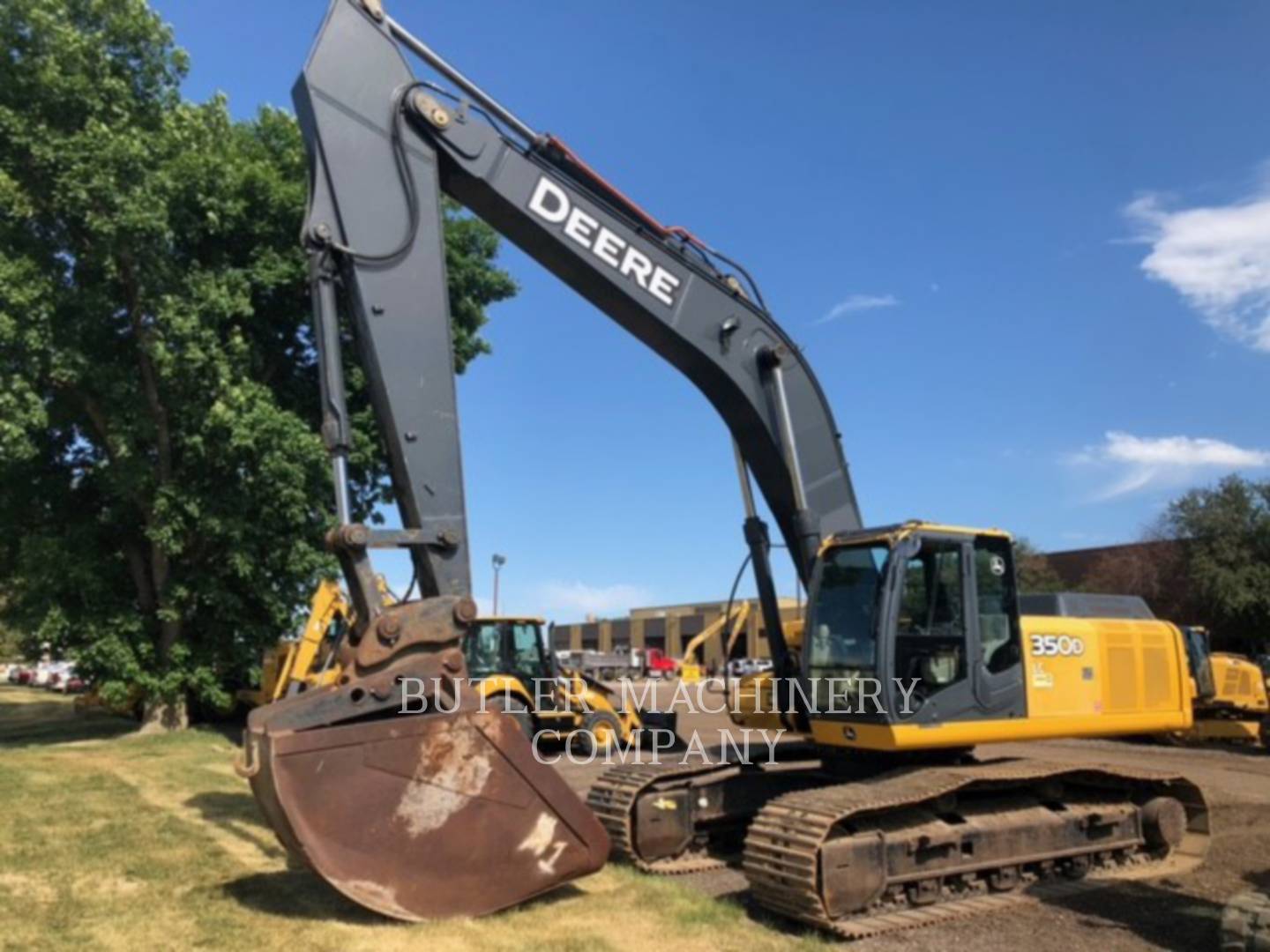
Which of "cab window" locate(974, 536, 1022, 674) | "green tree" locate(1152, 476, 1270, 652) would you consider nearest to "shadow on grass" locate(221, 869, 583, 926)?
"cab window" locate(974, 536, 1022, 674)

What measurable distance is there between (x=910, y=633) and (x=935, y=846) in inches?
59.6

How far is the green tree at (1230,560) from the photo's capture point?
113 ft

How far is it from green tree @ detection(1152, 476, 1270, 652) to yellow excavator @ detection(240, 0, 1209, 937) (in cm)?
2937

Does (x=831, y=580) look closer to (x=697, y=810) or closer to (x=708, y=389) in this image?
(x=708, y=389)

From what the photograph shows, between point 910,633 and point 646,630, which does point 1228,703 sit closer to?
point 910,633

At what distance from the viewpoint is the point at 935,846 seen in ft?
24.3

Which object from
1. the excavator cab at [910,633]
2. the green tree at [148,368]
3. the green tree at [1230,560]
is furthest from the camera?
the green tree at [1230,560]

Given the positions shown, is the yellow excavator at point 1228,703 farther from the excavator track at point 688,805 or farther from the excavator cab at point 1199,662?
the excavator track at point 688,805

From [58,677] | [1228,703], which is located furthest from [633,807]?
[58,677]

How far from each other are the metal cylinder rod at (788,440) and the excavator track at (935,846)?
87.1 inches

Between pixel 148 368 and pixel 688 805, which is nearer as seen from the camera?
pixel 688 805

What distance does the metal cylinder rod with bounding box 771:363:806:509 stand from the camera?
27.0 ft

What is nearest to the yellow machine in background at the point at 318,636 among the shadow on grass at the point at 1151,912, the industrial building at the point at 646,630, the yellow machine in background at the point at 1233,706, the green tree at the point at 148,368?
the green tree at the point at 148,368

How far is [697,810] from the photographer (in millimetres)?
8664
